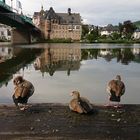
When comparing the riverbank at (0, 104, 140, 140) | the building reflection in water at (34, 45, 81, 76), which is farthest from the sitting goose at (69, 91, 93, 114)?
the building reflection in water at (34, 45, 81, 76)

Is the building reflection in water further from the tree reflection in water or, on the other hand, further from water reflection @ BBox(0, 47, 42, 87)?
water reflection @ BBox(0, 47, 42, 87)

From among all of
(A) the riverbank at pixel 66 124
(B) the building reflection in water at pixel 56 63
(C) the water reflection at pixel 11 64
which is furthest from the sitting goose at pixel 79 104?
(B) the building reflection in water at pixel 56 63

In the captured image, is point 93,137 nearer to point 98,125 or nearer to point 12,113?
point 98,125

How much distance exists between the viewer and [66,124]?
1389 centimetres

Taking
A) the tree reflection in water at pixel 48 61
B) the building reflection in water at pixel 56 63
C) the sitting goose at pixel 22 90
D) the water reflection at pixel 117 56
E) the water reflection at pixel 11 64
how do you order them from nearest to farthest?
the sitting goose at pixel 22 90 → the water reflection at pixel 11 64 → the tree reflection in water at pixel 48 61 → the building reflection in water at pixel 56 63 → the water reflection at pixel 117 56

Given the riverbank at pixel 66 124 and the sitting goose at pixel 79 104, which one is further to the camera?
the sitting goose at pixel 79 104

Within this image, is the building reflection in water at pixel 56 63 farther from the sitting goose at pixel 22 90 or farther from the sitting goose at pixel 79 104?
the sitting goose at pixel 79 104

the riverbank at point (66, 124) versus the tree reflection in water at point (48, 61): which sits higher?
the riverbank at point (66, 124)

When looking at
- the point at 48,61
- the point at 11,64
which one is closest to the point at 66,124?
the point at 11,64

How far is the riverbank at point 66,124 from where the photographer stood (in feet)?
42.2

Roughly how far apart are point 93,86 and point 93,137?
1876cm

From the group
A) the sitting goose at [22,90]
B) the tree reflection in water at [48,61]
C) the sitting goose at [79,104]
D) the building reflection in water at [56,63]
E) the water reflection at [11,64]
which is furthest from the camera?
Result: the building reflection in water at [56,63]

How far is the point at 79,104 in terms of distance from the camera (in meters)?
14.5

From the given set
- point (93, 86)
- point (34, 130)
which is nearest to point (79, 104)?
point (34, 130)
